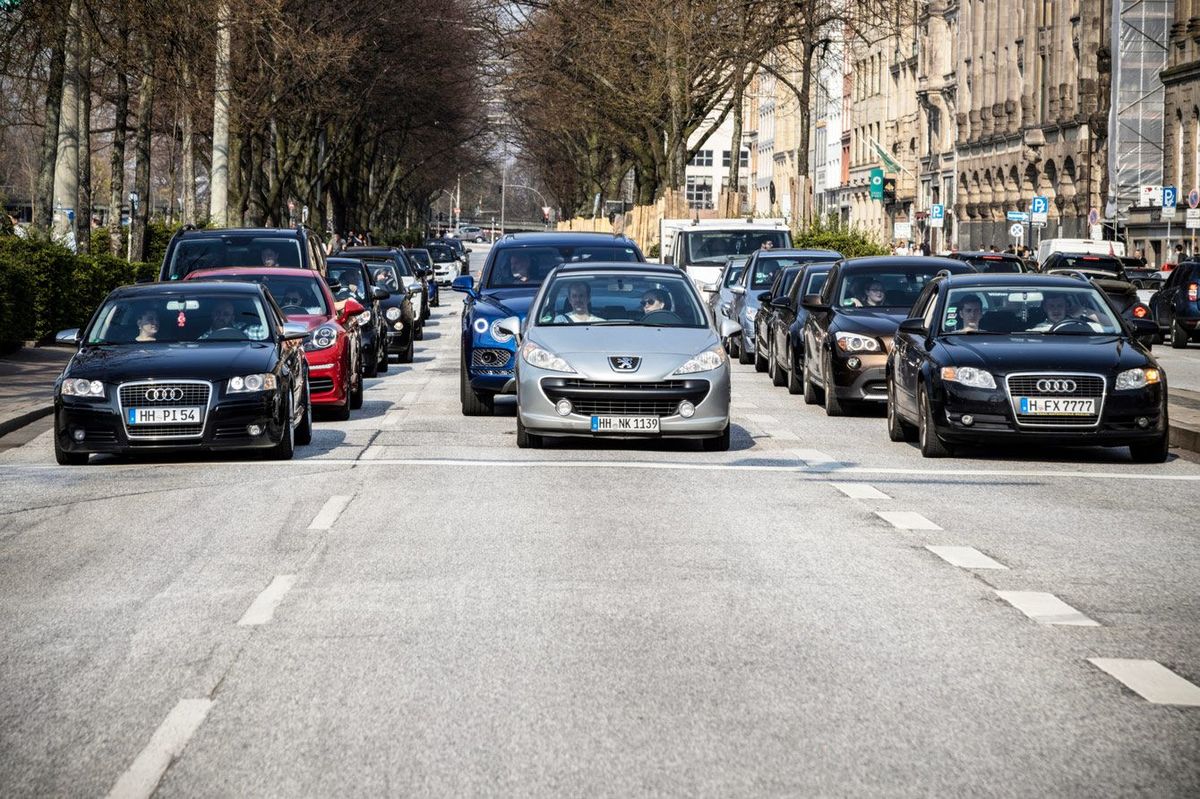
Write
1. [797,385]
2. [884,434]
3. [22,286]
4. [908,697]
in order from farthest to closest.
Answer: [22,286] < [797,385] < [884,434] < [908,697]

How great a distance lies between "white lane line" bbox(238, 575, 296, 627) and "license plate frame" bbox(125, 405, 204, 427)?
6060mm

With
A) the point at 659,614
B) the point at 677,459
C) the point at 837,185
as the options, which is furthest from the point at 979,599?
the point at 837,185

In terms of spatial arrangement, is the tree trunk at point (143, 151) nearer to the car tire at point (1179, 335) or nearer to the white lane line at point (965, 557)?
the car tire at point (1179, 335)

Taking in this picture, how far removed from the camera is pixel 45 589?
9539mm

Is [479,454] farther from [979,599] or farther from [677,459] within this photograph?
[979,599]

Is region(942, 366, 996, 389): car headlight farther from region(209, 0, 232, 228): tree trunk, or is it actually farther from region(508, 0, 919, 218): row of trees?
region(508, 0, 919, 218): row of trees

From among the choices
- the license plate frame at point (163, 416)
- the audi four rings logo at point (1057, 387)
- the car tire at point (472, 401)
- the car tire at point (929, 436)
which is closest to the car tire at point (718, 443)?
the car tire at point (929, 436)

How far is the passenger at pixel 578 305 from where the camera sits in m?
17.5

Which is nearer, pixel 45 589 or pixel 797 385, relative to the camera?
pixel 45 589

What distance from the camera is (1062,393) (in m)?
15.9

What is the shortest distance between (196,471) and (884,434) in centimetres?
682

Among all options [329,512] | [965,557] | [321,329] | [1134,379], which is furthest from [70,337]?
[965,557]

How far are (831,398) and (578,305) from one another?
446 cm

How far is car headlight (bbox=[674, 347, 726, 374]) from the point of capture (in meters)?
16.3
